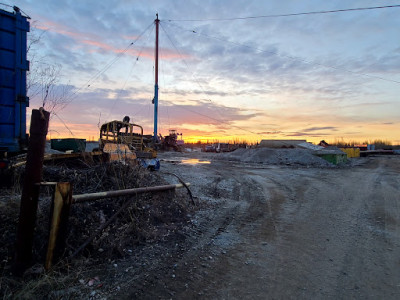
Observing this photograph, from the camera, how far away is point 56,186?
2832 mm

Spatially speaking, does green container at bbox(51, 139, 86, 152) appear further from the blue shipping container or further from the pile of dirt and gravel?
the blue shipping container

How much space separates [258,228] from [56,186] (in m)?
3.53

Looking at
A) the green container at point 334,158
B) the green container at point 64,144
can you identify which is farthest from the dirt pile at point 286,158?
the green container at point 64,144

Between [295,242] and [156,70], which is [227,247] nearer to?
[295,242]

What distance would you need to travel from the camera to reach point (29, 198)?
2.86m

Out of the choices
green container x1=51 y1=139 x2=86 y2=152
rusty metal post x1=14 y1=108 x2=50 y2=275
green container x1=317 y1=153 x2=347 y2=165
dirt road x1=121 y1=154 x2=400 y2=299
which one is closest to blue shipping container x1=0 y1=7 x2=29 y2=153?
rusty metal post x1=14 y1=108 x2=50 y2=275

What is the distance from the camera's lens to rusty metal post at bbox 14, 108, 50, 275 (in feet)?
9.36

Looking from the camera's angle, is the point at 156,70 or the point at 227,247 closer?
the point at 227,247

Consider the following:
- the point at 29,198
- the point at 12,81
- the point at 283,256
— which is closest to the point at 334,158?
the point at 283,256

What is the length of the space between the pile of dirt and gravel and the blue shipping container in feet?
2.27

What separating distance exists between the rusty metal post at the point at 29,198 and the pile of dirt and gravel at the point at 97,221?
0.17 m

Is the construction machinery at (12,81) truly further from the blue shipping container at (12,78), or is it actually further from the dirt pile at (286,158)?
the dirt pile at (286,158)

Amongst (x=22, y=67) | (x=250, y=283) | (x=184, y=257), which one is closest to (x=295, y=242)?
(x=250, y=283)

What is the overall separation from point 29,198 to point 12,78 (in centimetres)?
292
